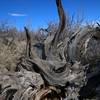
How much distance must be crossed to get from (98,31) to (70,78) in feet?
5.69

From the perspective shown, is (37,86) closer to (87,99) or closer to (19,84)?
(19,84)

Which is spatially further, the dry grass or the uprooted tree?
the dry grass

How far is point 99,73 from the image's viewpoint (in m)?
8.80

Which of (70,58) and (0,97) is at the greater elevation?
(70,58)

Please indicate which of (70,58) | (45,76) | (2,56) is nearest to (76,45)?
(70,58)

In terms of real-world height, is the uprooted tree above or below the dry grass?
below

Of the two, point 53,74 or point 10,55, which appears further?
point 10,55

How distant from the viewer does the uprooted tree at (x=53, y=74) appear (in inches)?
262

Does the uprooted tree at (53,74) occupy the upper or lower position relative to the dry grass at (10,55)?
lower

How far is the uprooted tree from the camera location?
6.65 metres

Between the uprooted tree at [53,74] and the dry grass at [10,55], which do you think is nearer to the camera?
the uprooted tree at [53,74]

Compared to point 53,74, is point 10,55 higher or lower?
higher

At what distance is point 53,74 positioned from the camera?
7.14 m

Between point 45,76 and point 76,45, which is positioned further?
point 76,45
